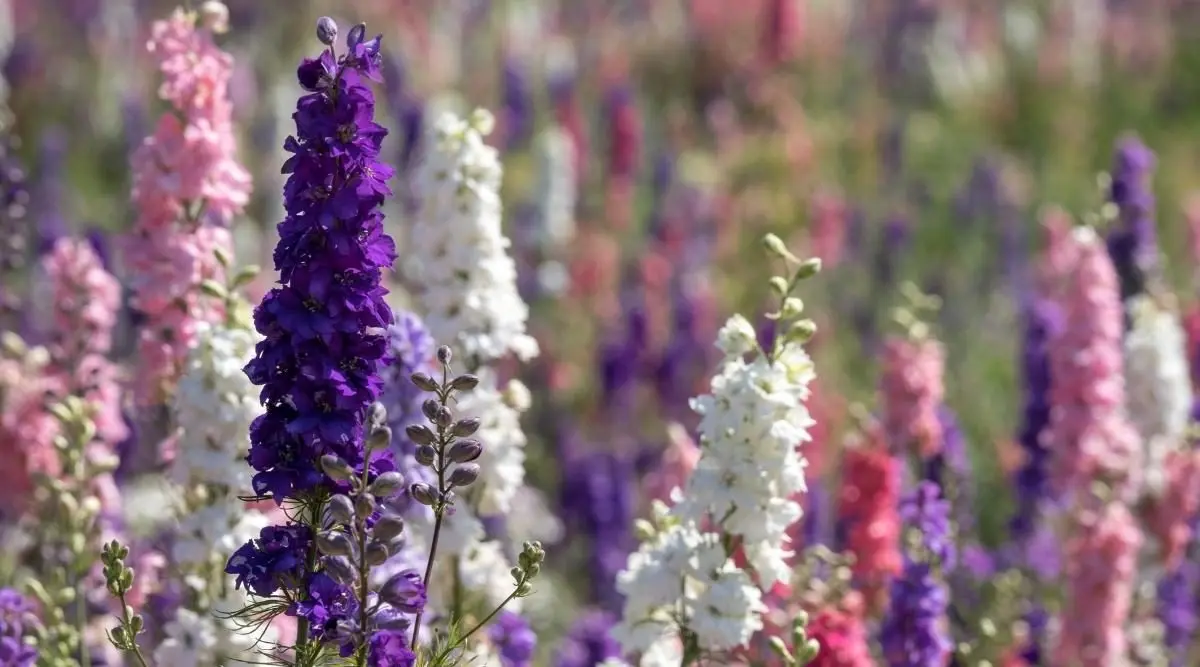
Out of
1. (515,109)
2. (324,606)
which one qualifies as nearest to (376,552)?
(324,606)

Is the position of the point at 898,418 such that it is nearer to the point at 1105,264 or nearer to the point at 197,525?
the point at 1105,264

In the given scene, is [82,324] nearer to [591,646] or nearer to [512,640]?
[512,640]

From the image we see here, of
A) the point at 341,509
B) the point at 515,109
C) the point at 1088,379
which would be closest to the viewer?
the point at 341,509

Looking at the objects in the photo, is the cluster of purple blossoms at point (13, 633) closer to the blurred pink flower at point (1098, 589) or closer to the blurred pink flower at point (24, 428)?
the blurred pink flower at point (24, 428)

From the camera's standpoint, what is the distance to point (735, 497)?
3834 mm

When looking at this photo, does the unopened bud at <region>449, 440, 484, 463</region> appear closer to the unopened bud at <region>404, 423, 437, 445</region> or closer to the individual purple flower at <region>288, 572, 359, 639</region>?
the unopened bud at <region>404, 423, 437, 445</region>

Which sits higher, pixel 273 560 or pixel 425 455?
pixel 425 455

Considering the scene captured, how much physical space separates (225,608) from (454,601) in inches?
26.8

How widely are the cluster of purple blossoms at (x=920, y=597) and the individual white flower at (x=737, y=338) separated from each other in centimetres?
91

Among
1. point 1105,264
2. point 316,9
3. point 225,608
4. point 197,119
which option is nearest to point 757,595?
point 225,608

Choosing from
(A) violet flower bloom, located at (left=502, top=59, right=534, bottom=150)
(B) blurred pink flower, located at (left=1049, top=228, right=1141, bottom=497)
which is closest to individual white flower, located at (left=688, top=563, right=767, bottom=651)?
(B) blurred pink flower, located at (left=1049, top=228, right=1141, bottom=497)

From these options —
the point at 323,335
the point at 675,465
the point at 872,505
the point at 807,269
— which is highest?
the point at 675,465

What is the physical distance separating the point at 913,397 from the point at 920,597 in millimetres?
1597

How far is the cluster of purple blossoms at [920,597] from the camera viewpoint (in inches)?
170
